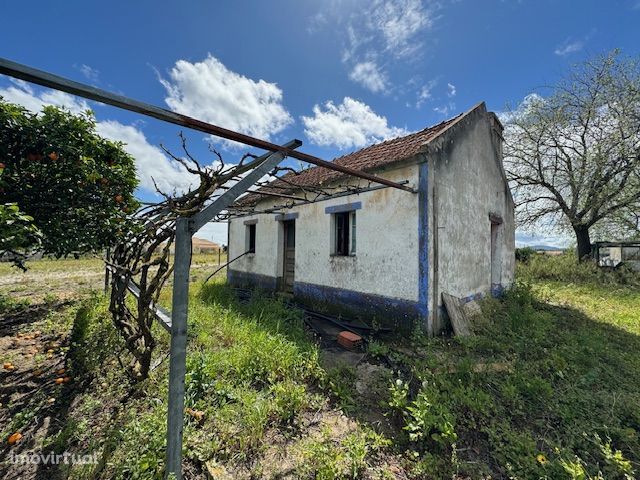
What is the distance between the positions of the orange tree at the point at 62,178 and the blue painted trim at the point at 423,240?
5.12 meters

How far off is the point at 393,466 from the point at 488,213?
24.2ft

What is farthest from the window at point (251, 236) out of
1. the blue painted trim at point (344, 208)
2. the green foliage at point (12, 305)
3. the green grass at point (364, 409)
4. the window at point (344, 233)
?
the green foliage at point (12, 305)

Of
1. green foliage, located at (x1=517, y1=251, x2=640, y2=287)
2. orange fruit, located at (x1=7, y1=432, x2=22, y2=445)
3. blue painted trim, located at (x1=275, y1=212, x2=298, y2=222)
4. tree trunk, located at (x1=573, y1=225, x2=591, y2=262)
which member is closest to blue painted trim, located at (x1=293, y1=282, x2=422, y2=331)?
blue painted trim, located at (x1=275, y1=212, x2=298, y2=222)

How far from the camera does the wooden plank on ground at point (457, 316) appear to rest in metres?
5.34

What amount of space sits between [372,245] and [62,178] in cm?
530

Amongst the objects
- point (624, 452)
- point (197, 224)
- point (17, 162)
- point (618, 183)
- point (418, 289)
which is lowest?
point (624, 452)

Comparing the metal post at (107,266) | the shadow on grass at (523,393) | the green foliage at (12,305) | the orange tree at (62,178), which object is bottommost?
the shadow on grass at (523,393)

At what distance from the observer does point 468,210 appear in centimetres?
677

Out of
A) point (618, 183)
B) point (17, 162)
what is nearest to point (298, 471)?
point (17, 162)

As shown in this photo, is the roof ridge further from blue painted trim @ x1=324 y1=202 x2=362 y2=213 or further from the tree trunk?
the tree trunk

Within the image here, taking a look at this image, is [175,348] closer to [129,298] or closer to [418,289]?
[418,289]

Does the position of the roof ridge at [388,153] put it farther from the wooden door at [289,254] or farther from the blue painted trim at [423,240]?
the wooden door at [289,254]

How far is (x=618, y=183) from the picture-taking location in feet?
39.5

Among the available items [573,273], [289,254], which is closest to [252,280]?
[289,254]
